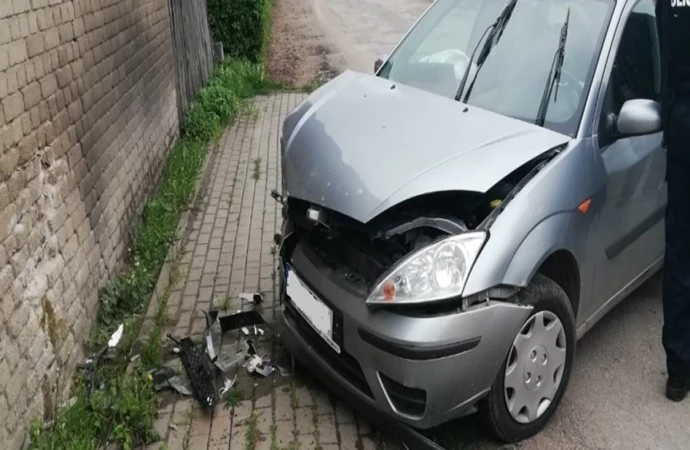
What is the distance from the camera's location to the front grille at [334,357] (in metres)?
3.09

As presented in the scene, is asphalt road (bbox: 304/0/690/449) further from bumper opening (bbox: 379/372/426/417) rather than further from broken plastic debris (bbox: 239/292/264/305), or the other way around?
broken plastic debris (bbox: 239/292/264/305)

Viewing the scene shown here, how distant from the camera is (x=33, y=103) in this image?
11.3 ft

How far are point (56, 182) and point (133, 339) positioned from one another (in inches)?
41.4

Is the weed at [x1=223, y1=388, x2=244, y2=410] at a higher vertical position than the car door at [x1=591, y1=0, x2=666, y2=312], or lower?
lower

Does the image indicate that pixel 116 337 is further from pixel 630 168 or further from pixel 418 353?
pixel 630 168

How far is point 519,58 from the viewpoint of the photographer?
12.1ft

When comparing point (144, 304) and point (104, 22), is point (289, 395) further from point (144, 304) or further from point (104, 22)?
point (104, 22)

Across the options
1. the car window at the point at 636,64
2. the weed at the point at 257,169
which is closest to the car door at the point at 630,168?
the car window at the point at 636,64

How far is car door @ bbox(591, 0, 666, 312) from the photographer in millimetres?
3391

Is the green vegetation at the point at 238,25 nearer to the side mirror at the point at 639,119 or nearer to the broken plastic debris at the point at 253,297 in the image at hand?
the broken plastic debris at the point at 253,297

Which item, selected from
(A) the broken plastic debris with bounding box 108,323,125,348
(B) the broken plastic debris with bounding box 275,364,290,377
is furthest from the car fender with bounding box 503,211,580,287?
(A) the broken plastic debris with bounding box 108,323,125,348

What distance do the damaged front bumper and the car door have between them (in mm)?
863

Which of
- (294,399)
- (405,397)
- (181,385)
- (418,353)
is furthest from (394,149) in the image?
(181,385)

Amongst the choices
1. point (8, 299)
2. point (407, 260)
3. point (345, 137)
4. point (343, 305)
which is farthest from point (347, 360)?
point (8, 299)
